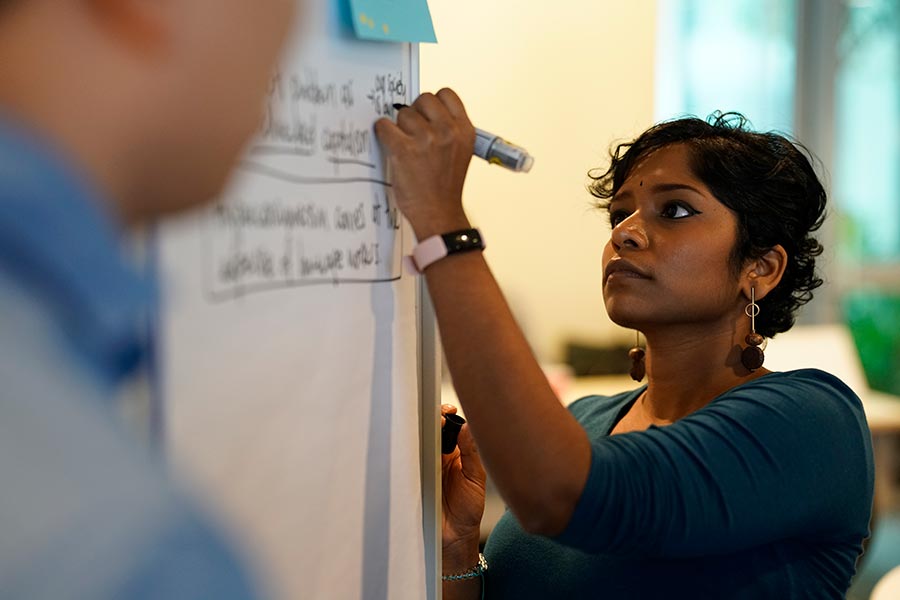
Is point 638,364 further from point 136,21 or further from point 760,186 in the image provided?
point 136,21

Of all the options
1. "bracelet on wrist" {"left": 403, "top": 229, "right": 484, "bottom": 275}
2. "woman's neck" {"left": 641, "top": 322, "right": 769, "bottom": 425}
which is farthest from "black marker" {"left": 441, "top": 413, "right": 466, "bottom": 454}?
"bracelet on wrist" {"left": 403, "top": 229, "right": 484, "bottom": 275}

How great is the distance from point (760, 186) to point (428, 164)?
0.58m

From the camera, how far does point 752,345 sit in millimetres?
1322

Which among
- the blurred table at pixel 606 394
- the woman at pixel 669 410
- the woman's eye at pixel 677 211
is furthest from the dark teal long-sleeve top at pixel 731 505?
the blurred table at pixel 606 394

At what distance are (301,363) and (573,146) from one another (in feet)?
6.27

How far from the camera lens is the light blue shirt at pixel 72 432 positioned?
1.08 ft

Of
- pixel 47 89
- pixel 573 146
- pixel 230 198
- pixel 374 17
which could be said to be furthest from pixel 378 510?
pixel 573 146

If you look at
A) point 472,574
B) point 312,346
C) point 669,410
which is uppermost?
point 312,346

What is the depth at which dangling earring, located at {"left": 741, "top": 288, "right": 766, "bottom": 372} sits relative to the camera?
51.4 inches

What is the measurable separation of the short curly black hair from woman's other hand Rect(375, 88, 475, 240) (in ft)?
1.54

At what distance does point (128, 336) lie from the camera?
18.0 inches

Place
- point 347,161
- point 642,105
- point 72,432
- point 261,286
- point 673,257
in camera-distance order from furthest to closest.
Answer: point 642,105
point 673,257
point 347,161
point 261,286
point 72,432

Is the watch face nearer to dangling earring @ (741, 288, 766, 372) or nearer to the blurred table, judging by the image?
dangling earring @ (741, 288, 766, 372)

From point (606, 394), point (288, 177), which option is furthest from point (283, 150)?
point (606, 394)
